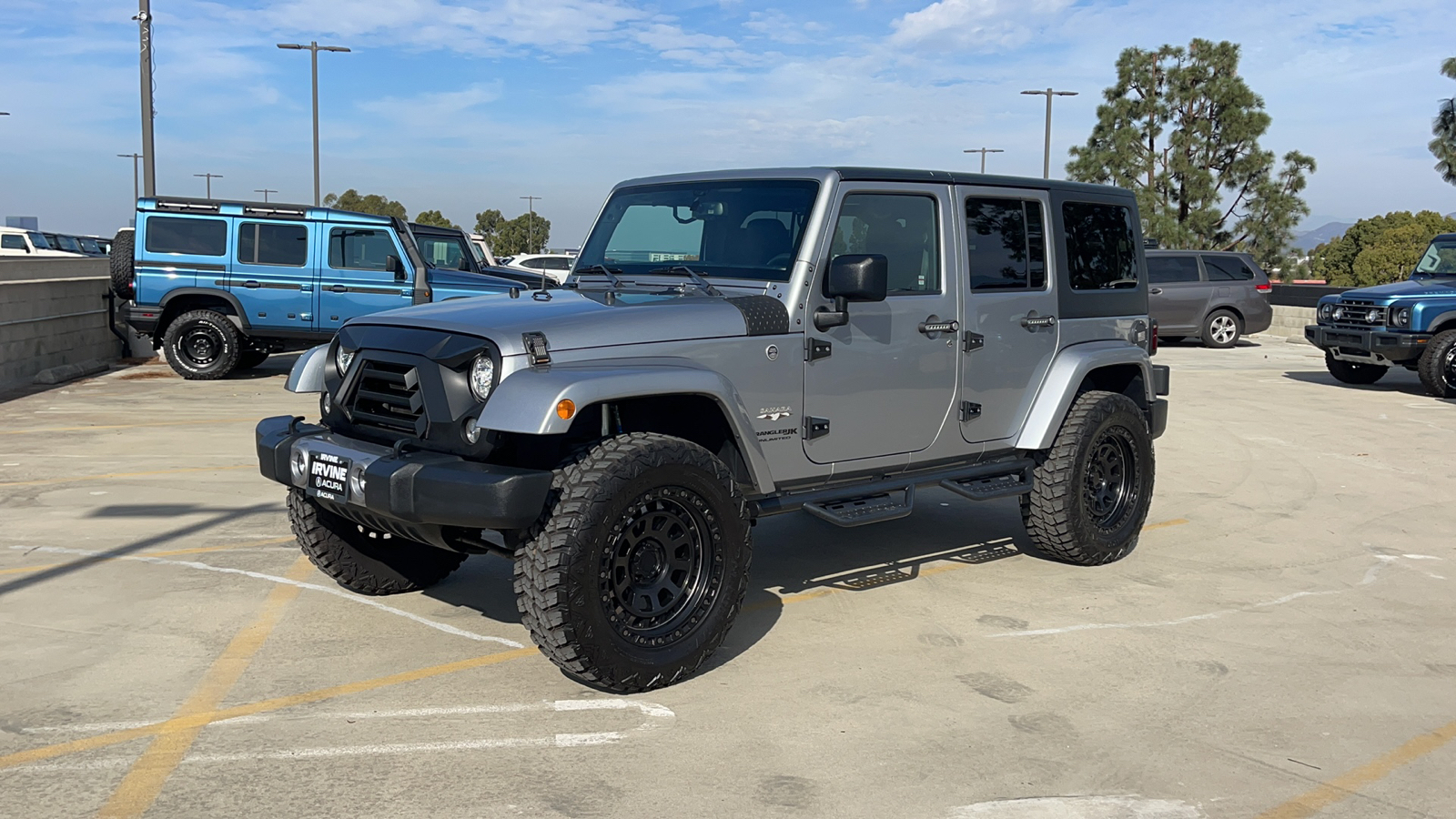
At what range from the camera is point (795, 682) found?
485cm

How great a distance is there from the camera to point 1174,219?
32344mm

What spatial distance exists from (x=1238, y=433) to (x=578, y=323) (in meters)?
9.10

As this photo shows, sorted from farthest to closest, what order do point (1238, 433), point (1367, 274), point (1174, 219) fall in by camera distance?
point (1367, 274) → point (1174, 219) → point (1238, 433)

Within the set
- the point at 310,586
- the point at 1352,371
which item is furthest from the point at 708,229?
the point at 1352,371

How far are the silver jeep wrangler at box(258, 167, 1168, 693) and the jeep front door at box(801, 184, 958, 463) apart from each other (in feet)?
0.04

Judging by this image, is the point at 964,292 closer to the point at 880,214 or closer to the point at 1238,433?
the point at 880,214

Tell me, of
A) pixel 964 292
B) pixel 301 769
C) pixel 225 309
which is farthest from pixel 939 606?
pixel 225 309

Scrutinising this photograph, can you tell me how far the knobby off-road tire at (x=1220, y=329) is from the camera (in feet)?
73.5

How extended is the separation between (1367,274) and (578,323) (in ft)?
123

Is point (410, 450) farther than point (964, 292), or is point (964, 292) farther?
point (964, 292)

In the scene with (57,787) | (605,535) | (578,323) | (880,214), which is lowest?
(57,787)

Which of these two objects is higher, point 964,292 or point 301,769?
point 964,292

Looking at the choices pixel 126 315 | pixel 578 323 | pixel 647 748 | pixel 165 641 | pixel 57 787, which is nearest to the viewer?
pixel 57 787

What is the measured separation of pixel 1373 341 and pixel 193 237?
14.8 m
